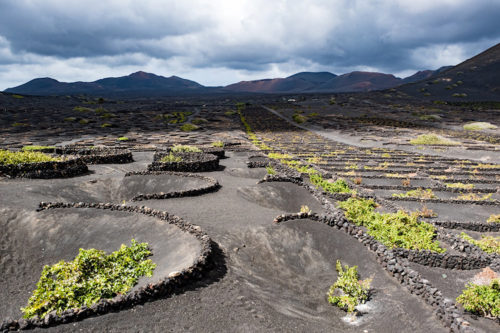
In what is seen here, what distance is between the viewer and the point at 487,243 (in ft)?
54.4

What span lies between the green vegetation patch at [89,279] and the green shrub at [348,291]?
23.4 ft

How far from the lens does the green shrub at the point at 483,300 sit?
11047 mm

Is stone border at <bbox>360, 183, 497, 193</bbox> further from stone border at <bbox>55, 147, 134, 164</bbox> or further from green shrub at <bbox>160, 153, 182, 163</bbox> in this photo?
stone border at <bbox>55, 147, 134, 164</bbox>

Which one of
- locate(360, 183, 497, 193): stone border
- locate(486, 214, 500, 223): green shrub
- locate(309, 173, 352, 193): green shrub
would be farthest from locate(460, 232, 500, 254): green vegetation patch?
locate(360, 183, 497, 193): stone border

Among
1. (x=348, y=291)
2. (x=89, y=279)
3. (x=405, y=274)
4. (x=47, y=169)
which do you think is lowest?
(x=348, y=291)

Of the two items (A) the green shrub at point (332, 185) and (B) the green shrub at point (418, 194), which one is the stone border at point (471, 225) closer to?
(B) the green shrub at point (418, 194)

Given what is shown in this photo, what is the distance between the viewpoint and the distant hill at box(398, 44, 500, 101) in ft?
519

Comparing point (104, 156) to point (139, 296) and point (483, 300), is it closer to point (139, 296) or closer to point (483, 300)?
point (139, 296)

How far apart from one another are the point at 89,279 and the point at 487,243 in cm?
1872

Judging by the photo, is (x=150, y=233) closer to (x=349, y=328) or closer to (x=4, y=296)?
(x=4, y=296)

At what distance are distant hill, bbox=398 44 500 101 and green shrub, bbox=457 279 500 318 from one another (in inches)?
6851

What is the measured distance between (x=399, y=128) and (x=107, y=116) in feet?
279

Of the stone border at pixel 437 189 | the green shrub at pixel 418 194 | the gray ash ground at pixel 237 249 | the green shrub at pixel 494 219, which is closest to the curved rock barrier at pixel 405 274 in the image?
the gray ash ground at pixel 237 249

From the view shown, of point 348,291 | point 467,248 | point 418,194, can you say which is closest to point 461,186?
point 418,194
